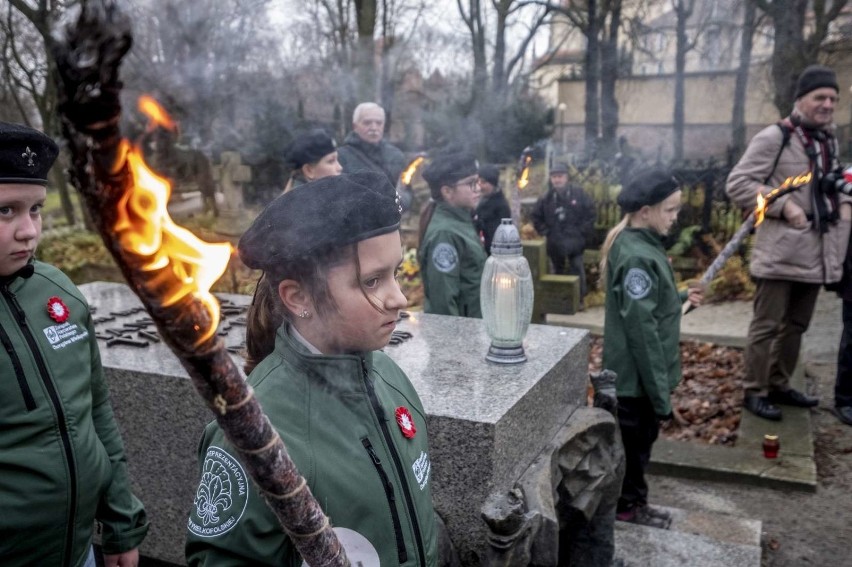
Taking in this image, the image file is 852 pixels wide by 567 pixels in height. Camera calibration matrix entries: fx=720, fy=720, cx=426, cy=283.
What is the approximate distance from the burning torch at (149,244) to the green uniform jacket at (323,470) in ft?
1.52

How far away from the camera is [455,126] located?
63.5 feet

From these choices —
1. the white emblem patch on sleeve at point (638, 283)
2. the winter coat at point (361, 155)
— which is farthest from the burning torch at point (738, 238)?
the winter coat at point (361, 155)

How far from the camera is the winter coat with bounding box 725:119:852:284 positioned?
506cm

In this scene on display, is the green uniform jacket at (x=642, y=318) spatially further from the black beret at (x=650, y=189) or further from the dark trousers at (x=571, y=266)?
the dark trousers at (x=571, y=266)

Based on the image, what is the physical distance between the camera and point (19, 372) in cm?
206

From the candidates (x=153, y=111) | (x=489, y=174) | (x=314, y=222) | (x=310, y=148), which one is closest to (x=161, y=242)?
(x=153, y=111)

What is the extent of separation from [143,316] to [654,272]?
3114 mm

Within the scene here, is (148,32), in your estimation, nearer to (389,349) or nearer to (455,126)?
(389,349)

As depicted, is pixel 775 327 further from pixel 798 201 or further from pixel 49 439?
pixel 49 439

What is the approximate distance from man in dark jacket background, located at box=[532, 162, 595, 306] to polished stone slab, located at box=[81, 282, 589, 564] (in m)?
6.13

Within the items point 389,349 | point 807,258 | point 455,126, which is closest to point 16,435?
point 389,349

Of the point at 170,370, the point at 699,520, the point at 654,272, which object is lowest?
the point at 699,520

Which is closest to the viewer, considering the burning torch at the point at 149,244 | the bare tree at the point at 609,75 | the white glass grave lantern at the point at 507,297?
the burning torch at the point at 149,244

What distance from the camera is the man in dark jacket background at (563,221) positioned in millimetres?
10195
